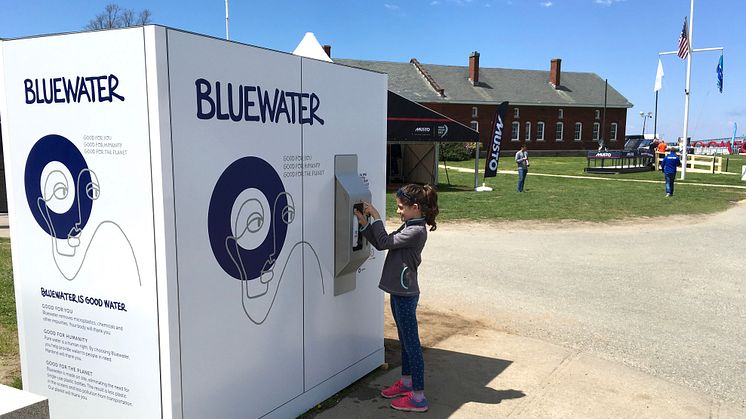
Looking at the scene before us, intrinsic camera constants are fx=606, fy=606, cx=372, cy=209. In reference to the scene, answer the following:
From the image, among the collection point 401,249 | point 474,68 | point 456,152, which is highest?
point 474,68

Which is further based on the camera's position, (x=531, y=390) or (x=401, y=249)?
(x=531, y=390)

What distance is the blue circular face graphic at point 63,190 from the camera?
3402 millimetres

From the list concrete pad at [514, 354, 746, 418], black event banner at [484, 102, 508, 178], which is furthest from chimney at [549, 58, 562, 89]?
concrete pad at [514, 354, 746, 418]

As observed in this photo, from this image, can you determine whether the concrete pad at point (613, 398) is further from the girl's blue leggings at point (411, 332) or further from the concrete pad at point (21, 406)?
the concrete pad at point (21, 406)

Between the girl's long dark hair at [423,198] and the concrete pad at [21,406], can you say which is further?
the girl's long dark hair at [423,198]

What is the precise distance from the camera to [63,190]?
11.5 feet

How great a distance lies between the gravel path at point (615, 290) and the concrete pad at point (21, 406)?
4.72 metres

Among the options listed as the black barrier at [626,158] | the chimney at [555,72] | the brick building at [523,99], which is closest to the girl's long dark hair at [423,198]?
the black barrier at [626,158]

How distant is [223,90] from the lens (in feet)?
11.2

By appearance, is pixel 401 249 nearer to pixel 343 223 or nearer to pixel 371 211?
pixel 371 211

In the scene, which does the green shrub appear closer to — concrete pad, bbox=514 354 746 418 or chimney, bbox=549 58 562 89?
chimney, bbox=549 58 562 89

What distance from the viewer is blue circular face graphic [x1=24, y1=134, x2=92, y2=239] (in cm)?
340

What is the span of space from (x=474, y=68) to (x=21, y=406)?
61239mm

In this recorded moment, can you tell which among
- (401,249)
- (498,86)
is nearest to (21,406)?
(401,249)
